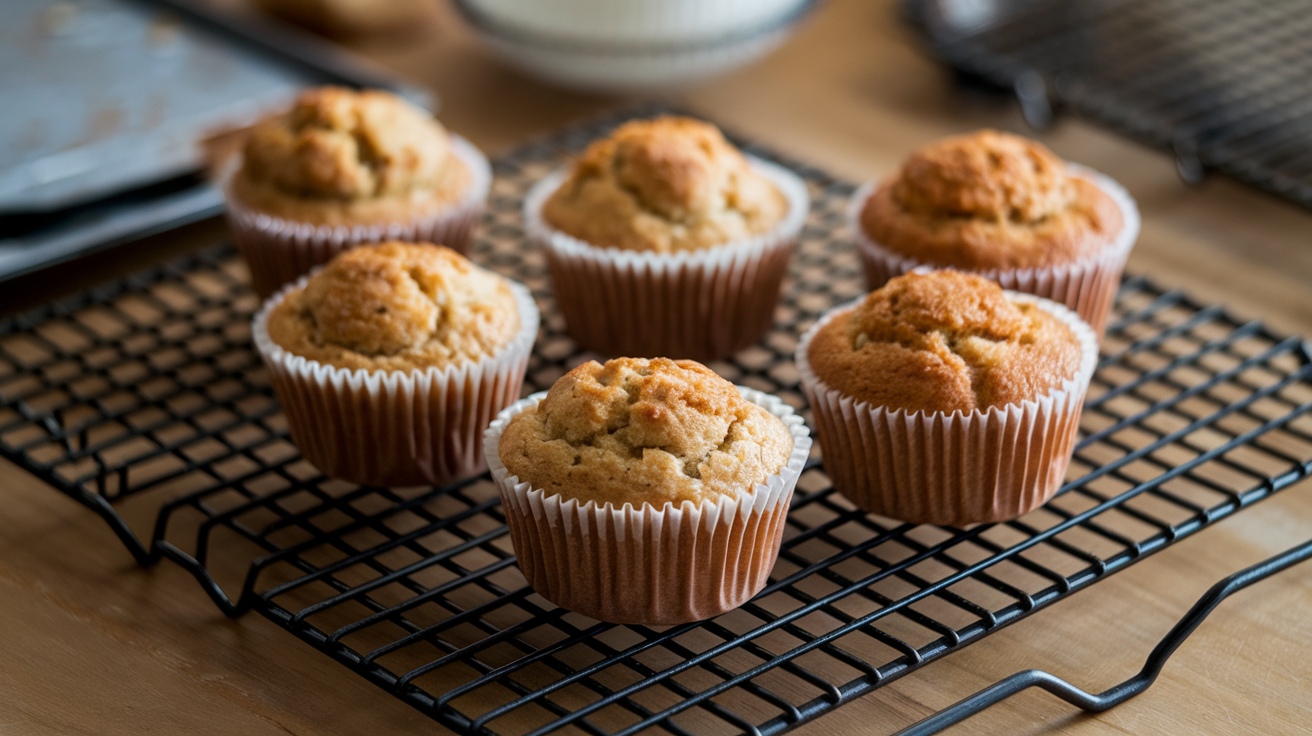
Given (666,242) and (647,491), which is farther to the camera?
(666,242)

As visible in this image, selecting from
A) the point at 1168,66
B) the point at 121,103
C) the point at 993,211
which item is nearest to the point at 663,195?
the point at 993,211

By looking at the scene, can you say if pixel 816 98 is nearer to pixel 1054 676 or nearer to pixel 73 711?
pixel 1054 676

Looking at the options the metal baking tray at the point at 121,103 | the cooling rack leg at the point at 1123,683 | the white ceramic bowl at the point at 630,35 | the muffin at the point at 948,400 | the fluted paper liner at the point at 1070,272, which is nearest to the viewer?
the cooling rack leg at the point at 1123,683

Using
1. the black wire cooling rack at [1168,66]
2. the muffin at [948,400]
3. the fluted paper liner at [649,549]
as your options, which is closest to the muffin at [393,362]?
the fluted paper liner at [649,549]

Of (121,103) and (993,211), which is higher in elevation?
(993,211)

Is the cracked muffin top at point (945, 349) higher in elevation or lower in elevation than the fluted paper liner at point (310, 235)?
higher

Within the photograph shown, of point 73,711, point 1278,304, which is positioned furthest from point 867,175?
point 73,711

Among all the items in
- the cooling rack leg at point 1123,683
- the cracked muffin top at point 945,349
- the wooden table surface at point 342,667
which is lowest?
the wooden table surface at point 342,667

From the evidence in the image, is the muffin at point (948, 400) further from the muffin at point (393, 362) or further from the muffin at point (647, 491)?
the muffin at point (393, 362)

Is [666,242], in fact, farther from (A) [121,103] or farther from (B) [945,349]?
(A) [121,103]
